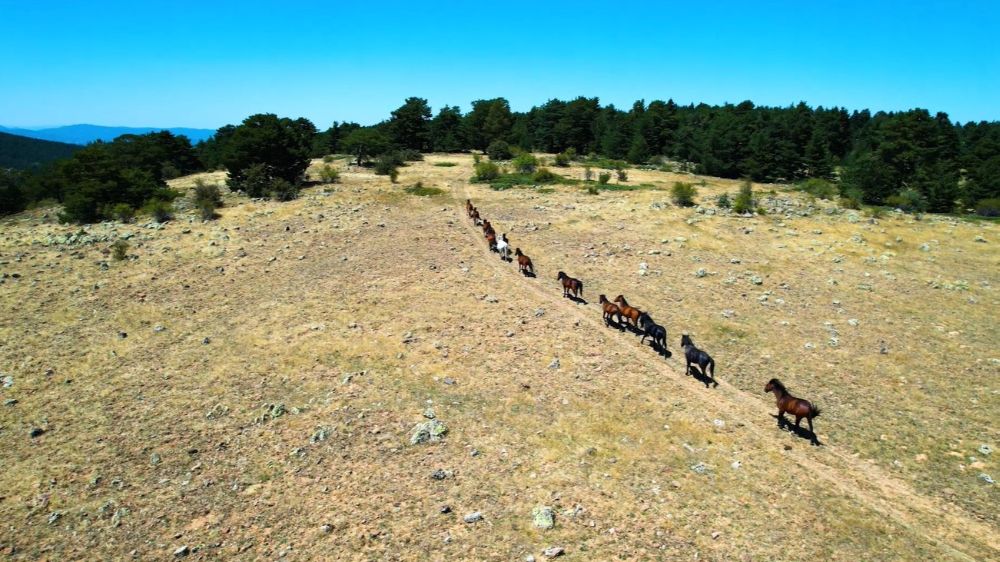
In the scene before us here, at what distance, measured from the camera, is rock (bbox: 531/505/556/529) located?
28.7ft

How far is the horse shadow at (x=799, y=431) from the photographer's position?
11.3 metres

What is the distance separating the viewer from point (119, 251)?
23.4 meters

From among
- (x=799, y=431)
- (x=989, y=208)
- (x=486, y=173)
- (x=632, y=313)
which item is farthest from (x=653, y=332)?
(x=989, y=208)

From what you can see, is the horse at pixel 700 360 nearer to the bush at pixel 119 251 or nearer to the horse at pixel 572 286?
the horse at pixel 572 286

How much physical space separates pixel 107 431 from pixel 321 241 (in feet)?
50.1

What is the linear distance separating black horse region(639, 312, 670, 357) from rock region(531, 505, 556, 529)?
7132 mm

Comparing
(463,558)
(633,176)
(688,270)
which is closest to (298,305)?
(463,558)

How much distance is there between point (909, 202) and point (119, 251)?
161 feet

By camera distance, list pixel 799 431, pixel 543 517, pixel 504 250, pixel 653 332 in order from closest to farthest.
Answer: pixel 543 517 → pixel 799 431 → pixel 653 332 → pixel 504 250

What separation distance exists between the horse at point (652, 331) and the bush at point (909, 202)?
105ft

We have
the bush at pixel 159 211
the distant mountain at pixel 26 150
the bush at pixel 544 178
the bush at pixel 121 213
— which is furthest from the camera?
the distant mountain at pixel 26 150

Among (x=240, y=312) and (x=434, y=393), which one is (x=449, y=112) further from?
(x=434, y=393)

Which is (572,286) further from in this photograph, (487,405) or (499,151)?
(499,151)

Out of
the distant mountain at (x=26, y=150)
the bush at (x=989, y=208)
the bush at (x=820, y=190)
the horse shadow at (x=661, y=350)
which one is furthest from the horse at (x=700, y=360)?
the distant mountain at (x=26, y=150)
